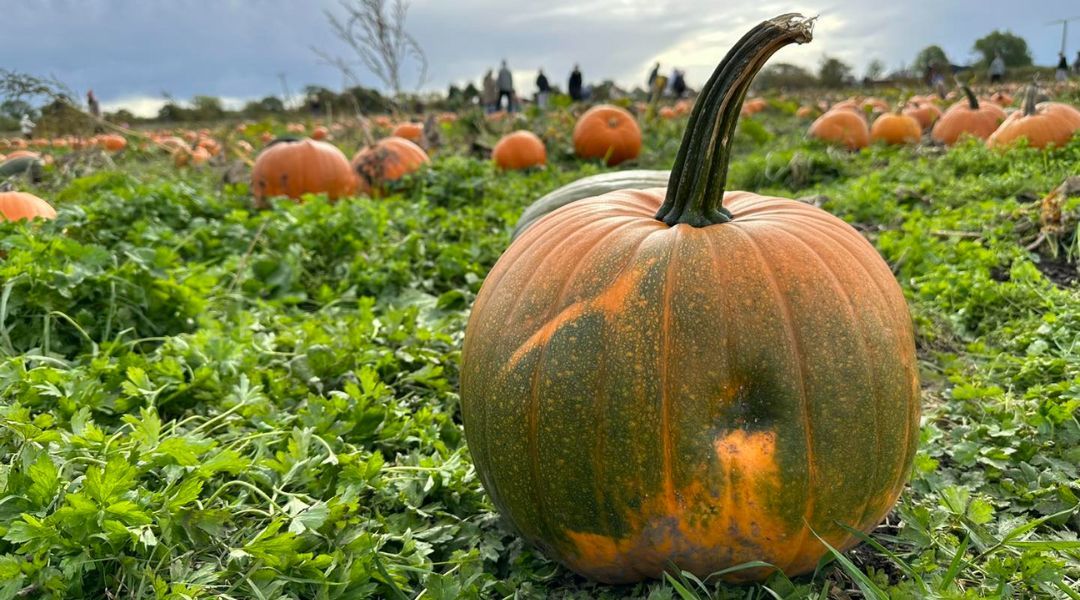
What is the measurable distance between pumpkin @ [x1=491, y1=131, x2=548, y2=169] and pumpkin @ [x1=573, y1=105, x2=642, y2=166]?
97 centimetres

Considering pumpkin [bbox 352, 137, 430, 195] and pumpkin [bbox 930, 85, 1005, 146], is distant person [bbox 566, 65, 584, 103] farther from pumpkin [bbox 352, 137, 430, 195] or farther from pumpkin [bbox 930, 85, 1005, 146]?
pumpkin [bbox 352, 137, 430, 195]

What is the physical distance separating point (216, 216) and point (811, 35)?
550 cm

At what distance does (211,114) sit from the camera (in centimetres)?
3956

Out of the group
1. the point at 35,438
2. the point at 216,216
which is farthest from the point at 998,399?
the point at 216,216

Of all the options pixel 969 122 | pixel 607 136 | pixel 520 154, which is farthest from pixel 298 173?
pixel 969 122

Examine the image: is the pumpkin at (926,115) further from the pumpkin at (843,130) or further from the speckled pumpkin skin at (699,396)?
the speckled pumpkin skin at (699,396)

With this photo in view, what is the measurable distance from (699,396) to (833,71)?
45.3 metres

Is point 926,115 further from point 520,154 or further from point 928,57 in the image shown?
point 928,57

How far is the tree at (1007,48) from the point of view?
5322 centimetres

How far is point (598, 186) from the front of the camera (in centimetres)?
424

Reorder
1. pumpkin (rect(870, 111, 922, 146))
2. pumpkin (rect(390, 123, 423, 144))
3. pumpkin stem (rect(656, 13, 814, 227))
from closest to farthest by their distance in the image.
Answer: pumpkin stem (rect(656, 13, 814, 227)) → pumpkin (rect(870, 111, 922, 146)) → pumpkin (rect(390, 123, 423, 144))

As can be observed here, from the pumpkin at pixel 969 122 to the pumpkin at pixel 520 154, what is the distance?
572cm

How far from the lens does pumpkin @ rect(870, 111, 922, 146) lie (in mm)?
11016

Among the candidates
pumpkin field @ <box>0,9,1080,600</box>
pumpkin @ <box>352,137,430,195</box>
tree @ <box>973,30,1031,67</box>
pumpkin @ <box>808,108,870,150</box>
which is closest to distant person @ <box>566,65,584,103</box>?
pumpkin @ <box>808,108,870,150</box>
